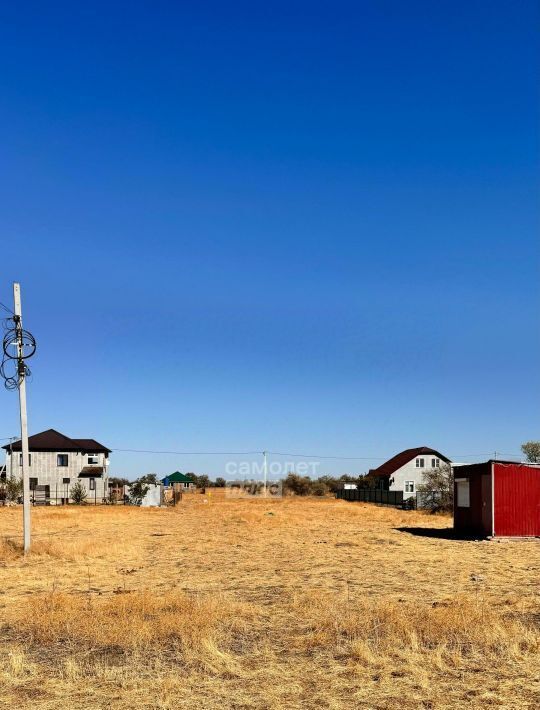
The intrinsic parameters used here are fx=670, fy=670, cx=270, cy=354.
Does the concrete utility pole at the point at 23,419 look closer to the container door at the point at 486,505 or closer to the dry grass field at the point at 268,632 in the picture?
the dry grass field at the point at 268,632

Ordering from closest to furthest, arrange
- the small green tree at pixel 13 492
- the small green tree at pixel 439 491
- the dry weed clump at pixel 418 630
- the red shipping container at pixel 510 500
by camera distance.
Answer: the dry weed clump at pixel 418 630
the red shipping container at pixel 510 500
the small green tree at pixel 439 491
the small green tree at pixel 13 492

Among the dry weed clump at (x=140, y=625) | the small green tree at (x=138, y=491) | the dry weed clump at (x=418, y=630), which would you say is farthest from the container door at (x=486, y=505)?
the small green tree at (x=138, y=491)

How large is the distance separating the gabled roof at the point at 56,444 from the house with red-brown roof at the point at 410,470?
35.1 m

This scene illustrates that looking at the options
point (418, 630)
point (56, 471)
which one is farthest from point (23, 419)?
point (56, 471)

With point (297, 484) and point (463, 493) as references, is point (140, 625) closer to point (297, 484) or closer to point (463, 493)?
point (463, 493)

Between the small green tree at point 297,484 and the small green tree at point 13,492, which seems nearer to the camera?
the small green tree at point 13,492

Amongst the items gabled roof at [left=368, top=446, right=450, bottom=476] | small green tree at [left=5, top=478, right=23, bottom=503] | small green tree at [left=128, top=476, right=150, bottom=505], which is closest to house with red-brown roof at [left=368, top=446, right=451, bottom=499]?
gabled roof at [left=368, top=446, right=450, bottom=476]

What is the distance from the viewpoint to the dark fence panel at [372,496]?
7485cm

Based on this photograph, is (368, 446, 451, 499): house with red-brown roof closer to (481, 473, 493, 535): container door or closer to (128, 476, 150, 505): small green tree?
(128, 476, 150, 505): small green tree

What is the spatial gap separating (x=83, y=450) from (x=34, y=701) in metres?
68.5

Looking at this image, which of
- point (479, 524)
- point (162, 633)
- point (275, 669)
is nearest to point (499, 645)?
point (275, 669)

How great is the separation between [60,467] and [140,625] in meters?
65.2

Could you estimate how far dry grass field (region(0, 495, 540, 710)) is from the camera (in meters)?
8.02

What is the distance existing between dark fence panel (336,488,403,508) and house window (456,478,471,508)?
130 ft
